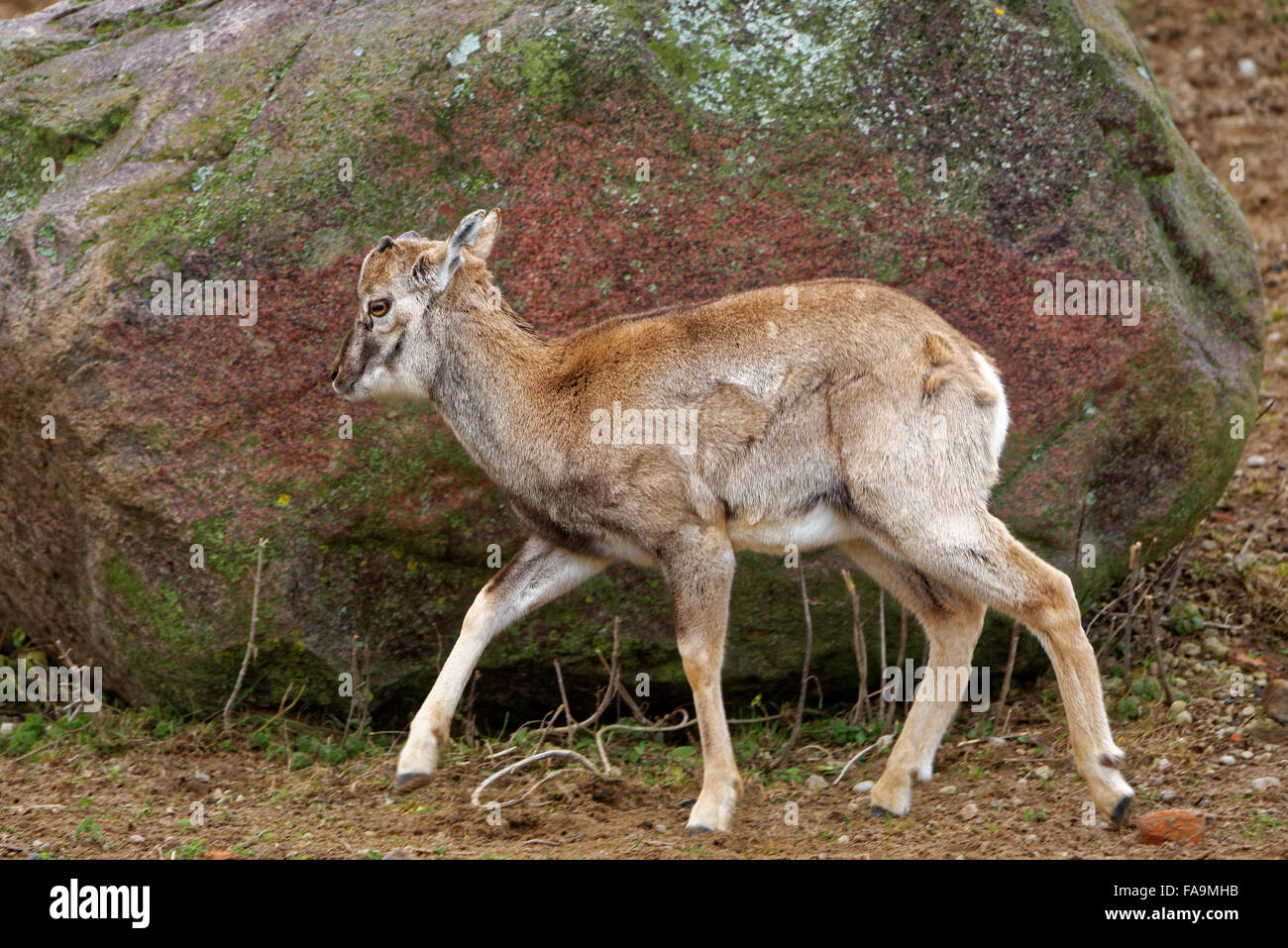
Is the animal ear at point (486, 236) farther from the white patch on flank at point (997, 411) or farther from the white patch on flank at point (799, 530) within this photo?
the white patch on flank at point (997, 411)

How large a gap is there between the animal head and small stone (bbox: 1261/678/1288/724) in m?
4.19

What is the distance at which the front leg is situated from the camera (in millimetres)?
6250

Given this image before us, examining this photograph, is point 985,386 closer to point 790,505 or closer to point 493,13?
point 790,505

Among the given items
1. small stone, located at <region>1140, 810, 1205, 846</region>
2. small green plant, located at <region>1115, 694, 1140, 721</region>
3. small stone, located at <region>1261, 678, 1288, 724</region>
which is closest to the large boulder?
small green plant, located at <region>1115, 694, 1140, 721</region>

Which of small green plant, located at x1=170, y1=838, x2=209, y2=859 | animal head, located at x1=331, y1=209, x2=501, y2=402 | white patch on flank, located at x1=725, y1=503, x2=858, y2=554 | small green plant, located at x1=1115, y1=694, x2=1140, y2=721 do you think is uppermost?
animal head, located at x1=331, y1=209, x2=501, y2=402

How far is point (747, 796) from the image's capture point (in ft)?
21.3

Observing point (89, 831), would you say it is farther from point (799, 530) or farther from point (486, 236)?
point (799, 530)

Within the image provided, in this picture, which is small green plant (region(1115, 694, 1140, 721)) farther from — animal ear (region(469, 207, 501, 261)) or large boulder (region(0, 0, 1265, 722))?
animal ear (region(469, 207, 501, 261))

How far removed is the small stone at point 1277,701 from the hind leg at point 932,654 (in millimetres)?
1660

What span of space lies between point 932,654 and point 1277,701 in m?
1.85

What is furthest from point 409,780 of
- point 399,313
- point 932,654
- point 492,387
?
point 932,654

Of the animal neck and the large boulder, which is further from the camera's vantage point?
the large boulder

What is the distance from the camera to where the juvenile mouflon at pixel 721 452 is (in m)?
5.95
